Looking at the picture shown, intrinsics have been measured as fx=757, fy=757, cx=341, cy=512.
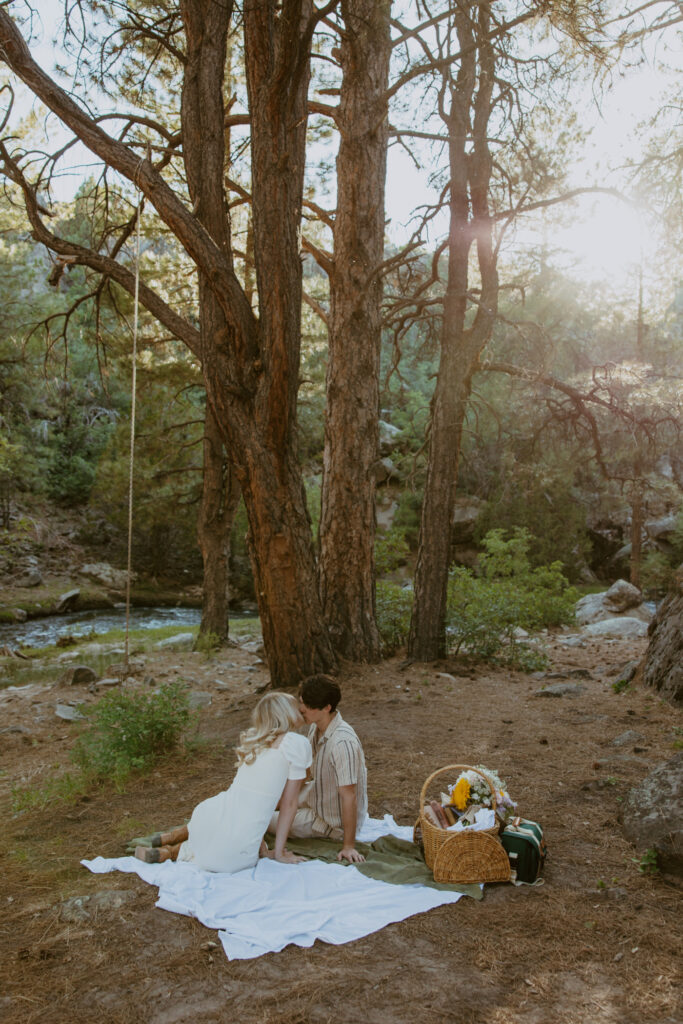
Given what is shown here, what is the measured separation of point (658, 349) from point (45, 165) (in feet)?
49.6

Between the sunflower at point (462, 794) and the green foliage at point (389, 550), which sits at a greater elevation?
the green foliage at point (389, 550)

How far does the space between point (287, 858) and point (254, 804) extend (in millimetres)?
317

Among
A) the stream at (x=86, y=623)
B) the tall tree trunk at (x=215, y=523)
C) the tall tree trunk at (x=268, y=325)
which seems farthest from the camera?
the stream at (x=86, y=623)

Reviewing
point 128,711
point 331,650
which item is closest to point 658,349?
point 331,650

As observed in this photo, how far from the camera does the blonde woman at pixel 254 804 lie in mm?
3432

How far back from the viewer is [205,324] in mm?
6094

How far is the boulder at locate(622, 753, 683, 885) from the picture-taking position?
3.20 m

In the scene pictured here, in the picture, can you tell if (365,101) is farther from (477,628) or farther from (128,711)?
(128,711)

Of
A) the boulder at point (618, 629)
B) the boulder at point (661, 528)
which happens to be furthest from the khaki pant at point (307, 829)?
the boulder at point (661, 528)

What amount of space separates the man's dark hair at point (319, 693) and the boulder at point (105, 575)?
17.6m

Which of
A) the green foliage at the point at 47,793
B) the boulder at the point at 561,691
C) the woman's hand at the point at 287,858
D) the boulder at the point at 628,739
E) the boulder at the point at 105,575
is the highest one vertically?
the woman's hand at the point at 287,858

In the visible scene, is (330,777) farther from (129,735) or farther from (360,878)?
(129,735)

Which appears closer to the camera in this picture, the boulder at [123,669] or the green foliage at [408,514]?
the boulder at [123,669]

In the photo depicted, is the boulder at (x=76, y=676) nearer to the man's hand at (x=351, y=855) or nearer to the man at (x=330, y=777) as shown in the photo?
the man at (x=330, y=777)
